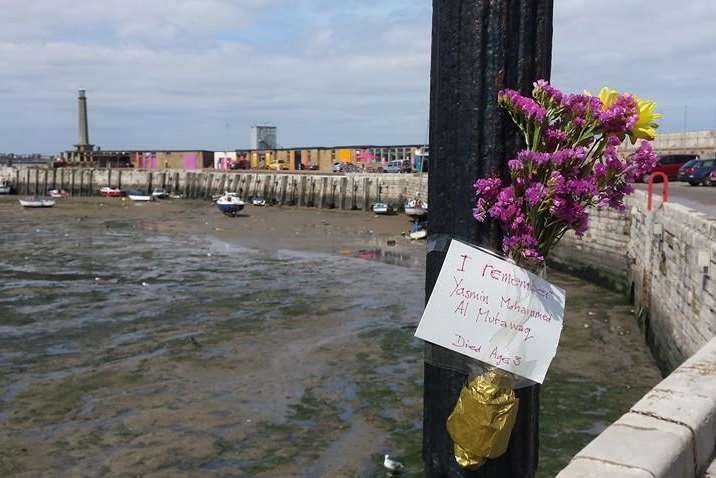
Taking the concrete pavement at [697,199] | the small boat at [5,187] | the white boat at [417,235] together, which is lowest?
the white boat at [417,235]

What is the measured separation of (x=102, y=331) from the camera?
15648mm

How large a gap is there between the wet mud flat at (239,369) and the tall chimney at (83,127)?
250 feet

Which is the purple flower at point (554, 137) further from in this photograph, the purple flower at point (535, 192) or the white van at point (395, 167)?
the white van at point (395, 167)

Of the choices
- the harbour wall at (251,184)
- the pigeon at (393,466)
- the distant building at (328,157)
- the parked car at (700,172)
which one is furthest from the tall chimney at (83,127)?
the pigeon at (393,466)

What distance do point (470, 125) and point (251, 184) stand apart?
64.2 m

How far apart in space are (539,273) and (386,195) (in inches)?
1936

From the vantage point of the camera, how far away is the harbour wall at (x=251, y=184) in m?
51.4

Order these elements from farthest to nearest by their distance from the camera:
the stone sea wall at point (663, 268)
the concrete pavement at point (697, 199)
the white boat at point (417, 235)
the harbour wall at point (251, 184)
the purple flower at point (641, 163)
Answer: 1. the harbour wall at point (251, 184)
2. the white boat at point (417, 235)
3. the concrete pavement at point (697, 199)
4. the stone sea wall at point (663, 268)
5. the purple flower at point (641, 163)

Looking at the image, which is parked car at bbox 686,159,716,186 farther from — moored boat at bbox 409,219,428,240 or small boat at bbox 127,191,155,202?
small boat at bbox 127,191,155,202

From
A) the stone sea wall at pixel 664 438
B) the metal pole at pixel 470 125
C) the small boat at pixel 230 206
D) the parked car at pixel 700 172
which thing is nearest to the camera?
the metal pole at pixel 470 125

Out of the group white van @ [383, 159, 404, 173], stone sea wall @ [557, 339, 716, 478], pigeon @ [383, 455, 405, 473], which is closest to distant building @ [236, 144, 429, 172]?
white van @ [383, 159, 404, 173]

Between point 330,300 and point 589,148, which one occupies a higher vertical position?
point 589,148

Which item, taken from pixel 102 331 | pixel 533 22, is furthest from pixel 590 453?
pixel 102 331

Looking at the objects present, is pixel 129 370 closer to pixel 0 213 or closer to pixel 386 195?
pixel 386 195
